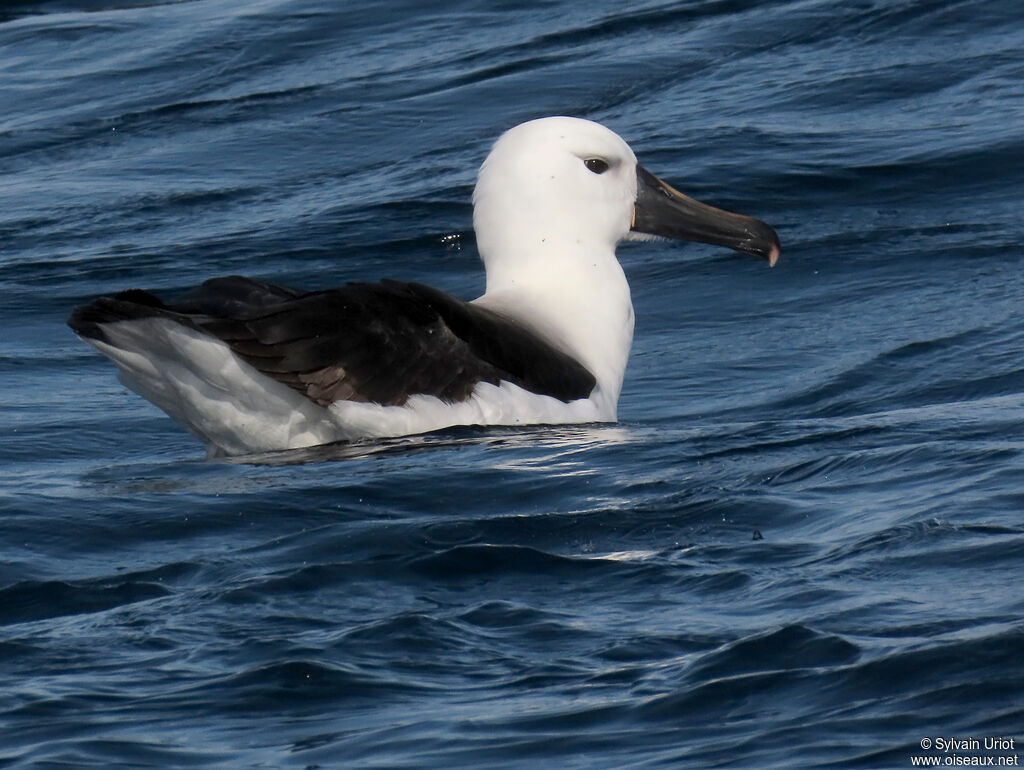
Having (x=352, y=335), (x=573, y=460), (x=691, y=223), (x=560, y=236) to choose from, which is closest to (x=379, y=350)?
(x=352, y=335)

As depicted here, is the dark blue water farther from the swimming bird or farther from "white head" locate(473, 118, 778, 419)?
"white head" locate(473, 118, 778, 419)

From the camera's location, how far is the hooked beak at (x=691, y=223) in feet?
30.7

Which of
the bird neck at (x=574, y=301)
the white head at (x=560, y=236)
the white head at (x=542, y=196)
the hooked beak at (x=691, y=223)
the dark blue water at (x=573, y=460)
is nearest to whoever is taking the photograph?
the dark blue water at (x=573, y=460)

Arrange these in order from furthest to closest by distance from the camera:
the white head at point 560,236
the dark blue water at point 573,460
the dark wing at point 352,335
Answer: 1. the white head at point 560,236
2. the dark wing at point 352,335
3. the dark blue water at point 573,460

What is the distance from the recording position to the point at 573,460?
6836mm

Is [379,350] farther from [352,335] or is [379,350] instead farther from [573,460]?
[573,460]

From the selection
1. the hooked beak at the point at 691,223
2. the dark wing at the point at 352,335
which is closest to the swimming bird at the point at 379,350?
the dark wing at the point at 352,335

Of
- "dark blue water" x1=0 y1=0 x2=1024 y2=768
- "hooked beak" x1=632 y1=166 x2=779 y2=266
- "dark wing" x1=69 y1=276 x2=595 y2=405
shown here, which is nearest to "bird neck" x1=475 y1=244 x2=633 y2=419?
"dark blue water" x1=0 y1=0 x2=1024 y2=768

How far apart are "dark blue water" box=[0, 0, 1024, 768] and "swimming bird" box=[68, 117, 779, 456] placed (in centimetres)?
18

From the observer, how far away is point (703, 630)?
482cm

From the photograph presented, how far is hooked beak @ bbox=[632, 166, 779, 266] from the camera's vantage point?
9359 mm

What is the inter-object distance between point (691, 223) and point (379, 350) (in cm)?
284

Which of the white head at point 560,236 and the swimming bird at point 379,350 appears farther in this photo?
the white head at point 560,236

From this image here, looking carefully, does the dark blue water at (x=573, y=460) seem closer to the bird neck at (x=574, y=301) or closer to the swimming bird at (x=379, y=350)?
the swimming bird at (x=379, y=350)
